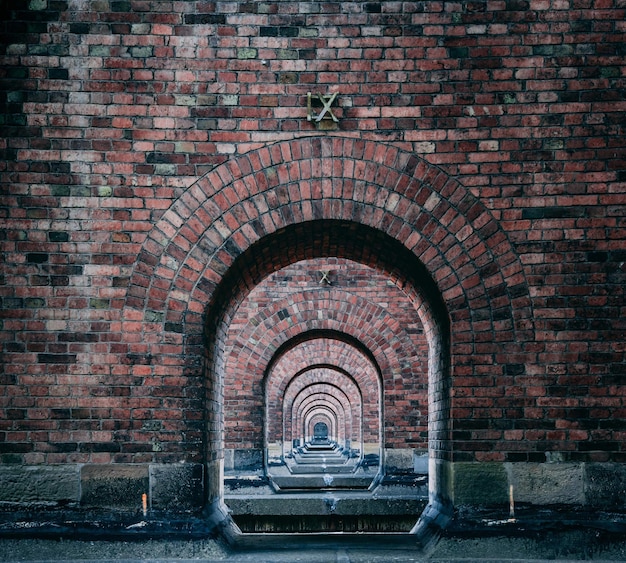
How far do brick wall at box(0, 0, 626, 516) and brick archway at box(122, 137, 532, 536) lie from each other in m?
0.02

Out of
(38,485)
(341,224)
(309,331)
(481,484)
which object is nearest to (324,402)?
(309,331)

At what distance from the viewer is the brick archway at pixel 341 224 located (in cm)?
589

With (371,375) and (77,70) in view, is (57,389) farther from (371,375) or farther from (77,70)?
(371,375)

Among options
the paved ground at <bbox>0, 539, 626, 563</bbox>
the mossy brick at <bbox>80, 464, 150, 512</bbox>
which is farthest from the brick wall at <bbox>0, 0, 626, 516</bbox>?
the paved ground at <bbox>0, 539, 626, 563</bbox>

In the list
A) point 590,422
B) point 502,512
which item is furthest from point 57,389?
point 590,422

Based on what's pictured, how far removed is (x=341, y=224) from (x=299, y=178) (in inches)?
20.1

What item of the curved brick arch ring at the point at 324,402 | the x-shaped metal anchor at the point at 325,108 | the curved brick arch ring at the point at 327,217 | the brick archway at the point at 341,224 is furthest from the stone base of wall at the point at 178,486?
the curved brick arch ring at the point at 324,402

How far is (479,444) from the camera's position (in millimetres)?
5781

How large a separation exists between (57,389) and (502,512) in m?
3.45

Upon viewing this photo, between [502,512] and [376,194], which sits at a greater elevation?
[376,194]

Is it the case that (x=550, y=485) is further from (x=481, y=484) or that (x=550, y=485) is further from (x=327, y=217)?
(x=327, y=217)

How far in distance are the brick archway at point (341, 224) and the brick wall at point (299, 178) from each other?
16mm

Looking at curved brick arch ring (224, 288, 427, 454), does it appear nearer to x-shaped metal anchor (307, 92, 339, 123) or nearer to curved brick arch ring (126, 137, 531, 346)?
curved brick arch ring (126, 137, 531, 346)

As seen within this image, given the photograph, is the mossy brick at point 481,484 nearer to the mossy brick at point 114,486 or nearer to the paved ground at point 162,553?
the paved ground at point 162,553
